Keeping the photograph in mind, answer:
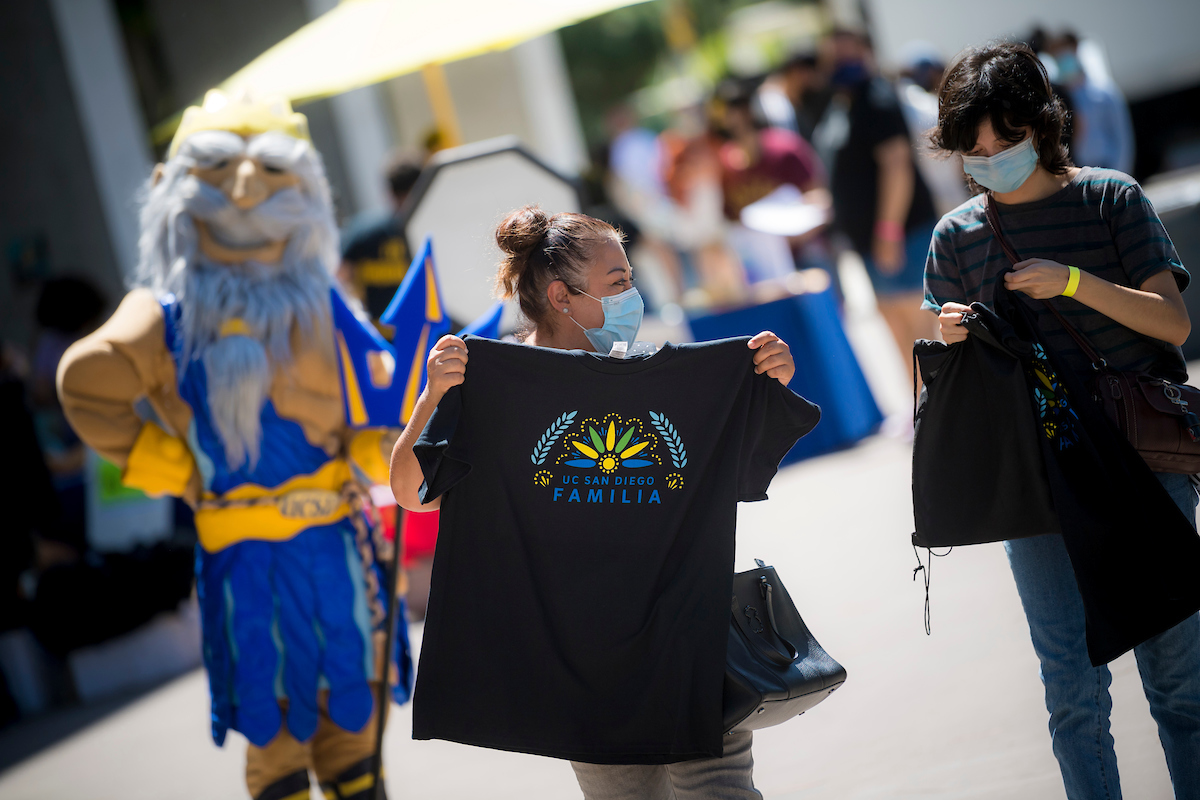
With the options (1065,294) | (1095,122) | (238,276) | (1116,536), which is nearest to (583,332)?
(1065,294)

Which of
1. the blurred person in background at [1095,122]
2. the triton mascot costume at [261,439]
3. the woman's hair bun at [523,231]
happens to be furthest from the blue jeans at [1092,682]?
the blurred person in background at [1095,122]

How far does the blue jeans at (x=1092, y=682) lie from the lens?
224 centimetres

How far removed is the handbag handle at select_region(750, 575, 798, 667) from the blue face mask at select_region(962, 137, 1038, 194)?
925mm

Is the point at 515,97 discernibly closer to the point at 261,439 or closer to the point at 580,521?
the point at 261,439

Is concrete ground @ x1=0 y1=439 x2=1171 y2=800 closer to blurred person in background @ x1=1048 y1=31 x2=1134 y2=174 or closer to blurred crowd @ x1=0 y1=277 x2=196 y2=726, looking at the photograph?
blurred crowd @ x1=0 y1=277 x2=196 y2=726

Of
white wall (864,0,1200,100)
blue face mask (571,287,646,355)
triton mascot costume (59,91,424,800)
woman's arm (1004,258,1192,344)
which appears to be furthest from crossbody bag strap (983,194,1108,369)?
white wall (864,0,1200,100)

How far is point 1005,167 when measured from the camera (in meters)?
2.24

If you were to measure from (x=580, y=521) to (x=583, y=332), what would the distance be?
39 centimetres

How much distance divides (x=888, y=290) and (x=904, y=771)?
3.77 metres

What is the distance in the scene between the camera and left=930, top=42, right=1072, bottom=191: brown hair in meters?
2.22

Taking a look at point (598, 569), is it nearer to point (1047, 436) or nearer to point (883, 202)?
point (1047, 436)

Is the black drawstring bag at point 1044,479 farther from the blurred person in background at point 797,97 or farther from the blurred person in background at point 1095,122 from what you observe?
the blurred person in background at point 797,97

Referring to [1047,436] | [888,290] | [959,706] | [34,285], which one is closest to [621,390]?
[1047,436]

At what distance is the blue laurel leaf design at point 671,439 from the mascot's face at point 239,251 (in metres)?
1.39
